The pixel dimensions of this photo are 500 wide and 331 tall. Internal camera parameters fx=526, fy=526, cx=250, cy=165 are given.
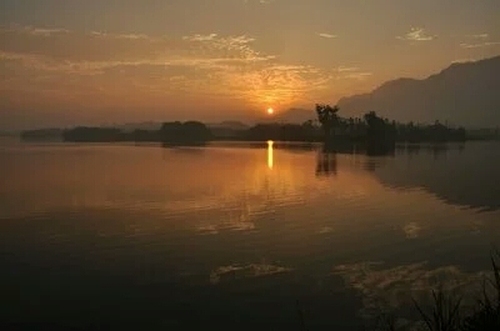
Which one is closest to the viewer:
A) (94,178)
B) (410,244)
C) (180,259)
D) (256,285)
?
(256,285)

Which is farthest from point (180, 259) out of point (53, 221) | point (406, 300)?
point (53, 221)

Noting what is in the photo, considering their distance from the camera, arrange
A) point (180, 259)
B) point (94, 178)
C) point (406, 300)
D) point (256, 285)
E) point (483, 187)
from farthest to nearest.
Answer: point (94, 178)
point (483, 187)
point (180, 259)
point (256, 285)
point (406, 300)

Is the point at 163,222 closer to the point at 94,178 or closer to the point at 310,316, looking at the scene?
the point at 310,316

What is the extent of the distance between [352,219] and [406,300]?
611 inches

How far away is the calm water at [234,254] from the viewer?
57.5 ft

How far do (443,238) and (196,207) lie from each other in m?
18.3

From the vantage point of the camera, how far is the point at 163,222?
3272 centimetres

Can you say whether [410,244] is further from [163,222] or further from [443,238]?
[163,222]

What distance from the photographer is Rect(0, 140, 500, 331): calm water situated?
17.5 metres

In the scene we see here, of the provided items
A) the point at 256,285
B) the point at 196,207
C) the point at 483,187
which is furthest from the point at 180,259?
the point at 483,187

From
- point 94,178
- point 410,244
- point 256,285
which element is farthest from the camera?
point 94,178

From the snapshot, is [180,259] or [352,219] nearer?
[180,259]

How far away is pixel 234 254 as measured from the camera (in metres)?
24.5

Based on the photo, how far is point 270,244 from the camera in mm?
26734
